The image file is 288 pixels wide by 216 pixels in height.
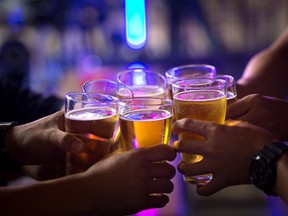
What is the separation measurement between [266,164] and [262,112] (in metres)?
0.39

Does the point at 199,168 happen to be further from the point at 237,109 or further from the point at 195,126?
the point at 237,109

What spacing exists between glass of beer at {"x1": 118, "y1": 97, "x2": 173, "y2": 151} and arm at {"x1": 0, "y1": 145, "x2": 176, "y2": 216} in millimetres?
98

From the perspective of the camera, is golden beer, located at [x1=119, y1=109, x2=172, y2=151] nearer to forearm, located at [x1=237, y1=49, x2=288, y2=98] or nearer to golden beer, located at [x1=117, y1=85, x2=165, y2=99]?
golden beer, located at [x1=117, y1=85, x2=165, y2=99]

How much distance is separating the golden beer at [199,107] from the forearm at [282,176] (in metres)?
0.23

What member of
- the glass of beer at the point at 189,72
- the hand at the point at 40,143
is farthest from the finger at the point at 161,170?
the glass of beer at the point at 189,72

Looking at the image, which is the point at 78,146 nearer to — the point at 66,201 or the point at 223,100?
the point at 66,201

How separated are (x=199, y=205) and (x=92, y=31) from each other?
391 cm

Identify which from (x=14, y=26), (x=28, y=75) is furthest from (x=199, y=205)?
(x=14, y=26)

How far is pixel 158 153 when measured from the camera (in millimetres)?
1266

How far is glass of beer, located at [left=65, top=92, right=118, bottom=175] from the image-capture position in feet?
4.58

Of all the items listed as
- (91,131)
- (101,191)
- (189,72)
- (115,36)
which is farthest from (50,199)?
(115,36)

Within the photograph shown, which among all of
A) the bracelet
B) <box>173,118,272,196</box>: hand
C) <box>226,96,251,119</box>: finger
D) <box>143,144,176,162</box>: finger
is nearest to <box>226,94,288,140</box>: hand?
<box>226,96,251,119</box>: finger

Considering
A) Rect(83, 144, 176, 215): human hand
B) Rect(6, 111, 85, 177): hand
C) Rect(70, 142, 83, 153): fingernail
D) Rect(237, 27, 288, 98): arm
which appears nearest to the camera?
Rect(83, 144, 176, 215): human hand

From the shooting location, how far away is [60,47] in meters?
7.14
